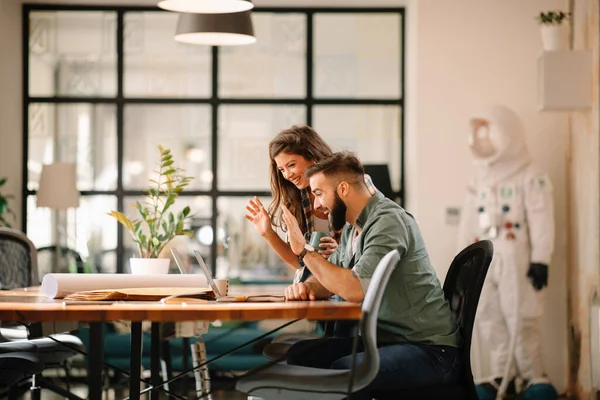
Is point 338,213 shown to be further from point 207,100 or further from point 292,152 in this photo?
point 207,100

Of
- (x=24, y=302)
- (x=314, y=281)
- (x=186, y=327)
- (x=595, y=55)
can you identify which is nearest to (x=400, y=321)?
(x=314, y=281)

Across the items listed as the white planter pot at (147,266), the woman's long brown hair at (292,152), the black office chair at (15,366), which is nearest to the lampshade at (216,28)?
the woman's long brown hair at (292,152)

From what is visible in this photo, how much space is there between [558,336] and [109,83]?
12.3 ft

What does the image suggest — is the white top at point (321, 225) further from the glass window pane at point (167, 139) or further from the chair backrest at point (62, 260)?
the chair backrest at point (62, 260)

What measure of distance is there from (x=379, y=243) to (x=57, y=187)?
13.7 feet

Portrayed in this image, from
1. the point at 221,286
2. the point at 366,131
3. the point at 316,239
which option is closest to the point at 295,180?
the point at 316,239

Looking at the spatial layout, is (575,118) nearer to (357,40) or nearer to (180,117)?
(357,40)

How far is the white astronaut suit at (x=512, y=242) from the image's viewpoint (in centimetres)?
591

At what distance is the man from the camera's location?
110 inches

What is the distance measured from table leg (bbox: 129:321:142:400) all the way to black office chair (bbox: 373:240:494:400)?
26.8 inches

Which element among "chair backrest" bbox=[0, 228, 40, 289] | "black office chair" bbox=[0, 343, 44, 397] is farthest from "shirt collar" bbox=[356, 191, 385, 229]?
"chair backrest" bbox=[0, 228, 40, 289]

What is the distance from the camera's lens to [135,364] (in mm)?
2816

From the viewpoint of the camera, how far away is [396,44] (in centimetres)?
729

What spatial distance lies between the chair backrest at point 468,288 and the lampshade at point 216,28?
1.82m
